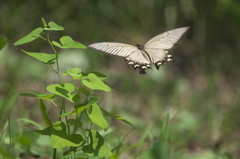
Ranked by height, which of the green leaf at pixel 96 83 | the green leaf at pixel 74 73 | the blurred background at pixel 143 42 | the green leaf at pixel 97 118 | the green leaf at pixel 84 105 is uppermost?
the green leaf at pixel 74 73

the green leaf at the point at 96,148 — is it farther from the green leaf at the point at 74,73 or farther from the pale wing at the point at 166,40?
the pale wing at the point at 166,40

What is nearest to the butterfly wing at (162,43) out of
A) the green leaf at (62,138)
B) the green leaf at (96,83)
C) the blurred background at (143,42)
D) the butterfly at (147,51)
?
the butterfly at (147,51)

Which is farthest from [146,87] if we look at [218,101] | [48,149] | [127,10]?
[48,149]

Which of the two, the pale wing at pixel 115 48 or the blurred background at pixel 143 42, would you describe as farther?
the blurred background at pixel 143 42

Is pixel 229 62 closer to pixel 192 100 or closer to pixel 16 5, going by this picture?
pixel 192 100

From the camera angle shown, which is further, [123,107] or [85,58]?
[85,58]

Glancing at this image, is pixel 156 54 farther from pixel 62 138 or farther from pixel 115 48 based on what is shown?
pixel 62 138
